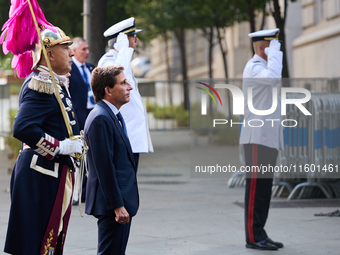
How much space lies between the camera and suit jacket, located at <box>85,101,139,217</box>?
4230 mm

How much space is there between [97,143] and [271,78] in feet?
8.11

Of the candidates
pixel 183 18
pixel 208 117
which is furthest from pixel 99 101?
pixel 183 18

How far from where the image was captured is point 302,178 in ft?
31.2

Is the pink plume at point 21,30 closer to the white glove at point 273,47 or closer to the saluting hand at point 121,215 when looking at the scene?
the saluting hand at point 121,215

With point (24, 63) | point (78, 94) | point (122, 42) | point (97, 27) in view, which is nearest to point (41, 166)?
point (24, 63)

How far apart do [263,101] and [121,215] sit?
8.41ft

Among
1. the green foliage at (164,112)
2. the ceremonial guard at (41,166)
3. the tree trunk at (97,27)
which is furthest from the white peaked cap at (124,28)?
the green foliage at (164,112)

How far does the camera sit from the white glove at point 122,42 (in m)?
6.31

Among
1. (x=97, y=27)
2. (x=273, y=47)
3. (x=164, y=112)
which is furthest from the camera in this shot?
(x=164, y=112)

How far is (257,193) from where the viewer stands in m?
6.35

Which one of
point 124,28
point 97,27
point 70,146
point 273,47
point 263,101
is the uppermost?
point 97,27

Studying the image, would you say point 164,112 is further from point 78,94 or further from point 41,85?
point 41,85

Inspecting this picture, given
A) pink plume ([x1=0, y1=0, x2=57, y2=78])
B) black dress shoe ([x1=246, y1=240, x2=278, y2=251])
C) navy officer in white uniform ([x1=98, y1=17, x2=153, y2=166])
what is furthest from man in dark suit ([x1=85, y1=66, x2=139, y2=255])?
black dress shoe ([x1=246, y1=240, x2=278, y2=251])

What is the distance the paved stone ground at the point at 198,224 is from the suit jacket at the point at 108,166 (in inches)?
71.4
